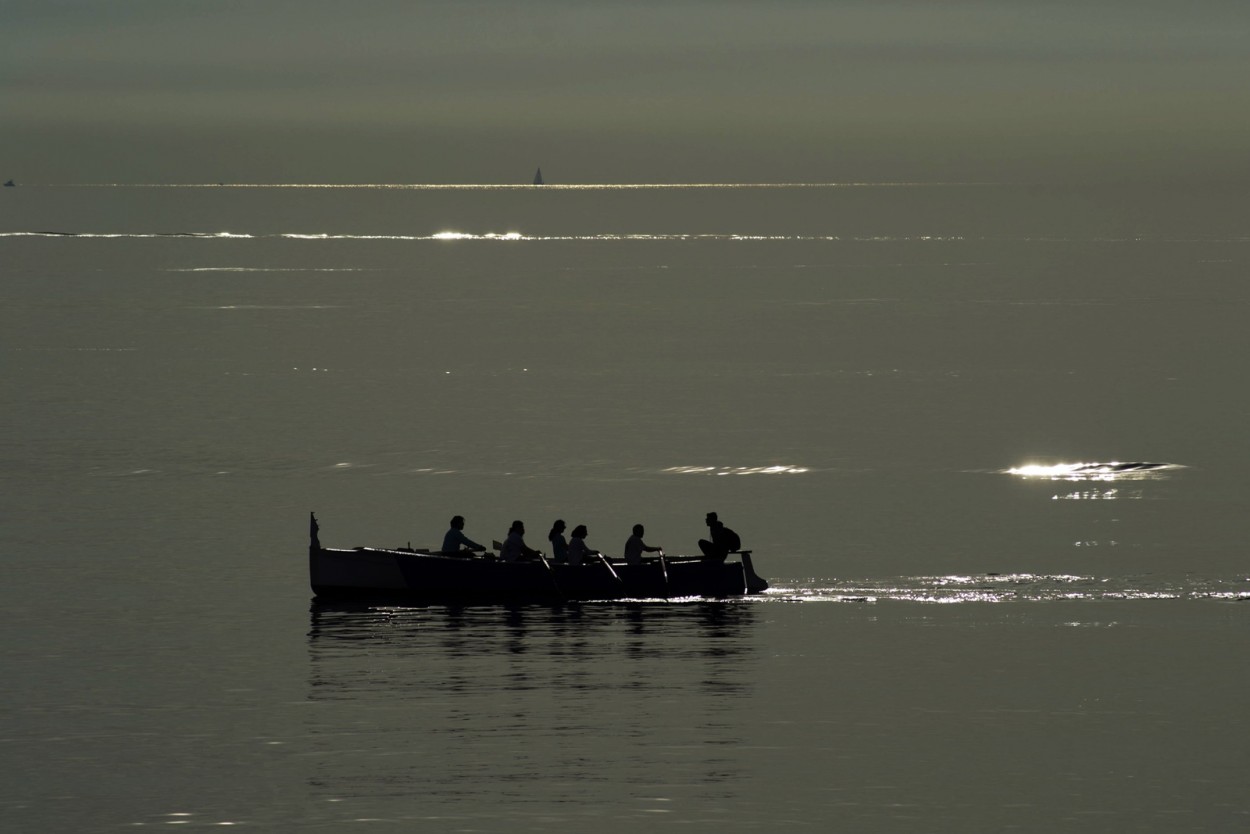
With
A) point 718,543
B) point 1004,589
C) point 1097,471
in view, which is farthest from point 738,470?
point 718,543

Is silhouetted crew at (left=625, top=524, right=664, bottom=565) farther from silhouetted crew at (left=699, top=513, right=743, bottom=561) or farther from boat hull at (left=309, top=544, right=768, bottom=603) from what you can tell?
silhouetted crew at (left=699, top=513, right=743, bottom=561)

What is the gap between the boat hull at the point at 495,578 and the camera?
49156mm

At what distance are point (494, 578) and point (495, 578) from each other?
0.08 ft

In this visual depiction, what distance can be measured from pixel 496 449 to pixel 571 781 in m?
50.2

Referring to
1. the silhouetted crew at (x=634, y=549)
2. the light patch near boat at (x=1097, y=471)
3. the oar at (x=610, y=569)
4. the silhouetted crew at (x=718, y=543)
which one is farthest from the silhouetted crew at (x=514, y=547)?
the light patch near boat at (x=1097, y=471)

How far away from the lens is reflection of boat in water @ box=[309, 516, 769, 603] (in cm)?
4916

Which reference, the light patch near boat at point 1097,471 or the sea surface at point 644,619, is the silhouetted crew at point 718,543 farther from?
the light patch near boat at point 1097,471

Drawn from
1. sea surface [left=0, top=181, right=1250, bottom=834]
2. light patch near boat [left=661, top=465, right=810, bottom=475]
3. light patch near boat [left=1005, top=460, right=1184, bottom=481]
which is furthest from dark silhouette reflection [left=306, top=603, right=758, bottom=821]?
light patch near boat [left=1005, top=460, right=1184, bottom=481]

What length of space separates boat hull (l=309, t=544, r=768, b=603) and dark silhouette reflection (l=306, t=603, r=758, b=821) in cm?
49

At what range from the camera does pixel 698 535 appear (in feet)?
202

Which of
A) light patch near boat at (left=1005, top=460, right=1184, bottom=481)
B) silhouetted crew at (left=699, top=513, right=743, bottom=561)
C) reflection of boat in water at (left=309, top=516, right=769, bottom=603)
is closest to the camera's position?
reflection of boat in water at (left=309, top=516, right=769, bottom=603)

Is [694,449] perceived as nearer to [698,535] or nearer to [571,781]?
[698,535]

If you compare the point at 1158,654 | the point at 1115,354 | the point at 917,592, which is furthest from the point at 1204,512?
the point at 1115,354

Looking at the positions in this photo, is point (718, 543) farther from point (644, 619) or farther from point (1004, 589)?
point (1004, 589)
